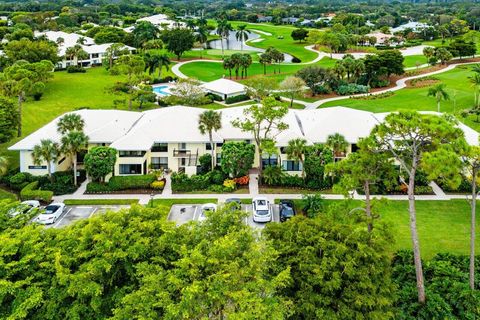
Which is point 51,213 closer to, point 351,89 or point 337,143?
point 337,143

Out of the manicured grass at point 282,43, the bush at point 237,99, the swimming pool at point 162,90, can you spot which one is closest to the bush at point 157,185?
the bush at point 237,99

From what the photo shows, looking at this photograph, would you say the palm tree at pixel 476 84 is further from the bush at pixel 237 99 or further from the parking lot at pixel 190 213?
the parking lot at pixel 190 213

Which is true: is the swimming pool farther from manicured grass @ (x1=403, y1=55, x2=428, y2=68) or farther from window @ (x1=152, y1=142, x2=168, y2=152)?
manicured grass @ (x1=403, y1=55, x2=428, y2=68)

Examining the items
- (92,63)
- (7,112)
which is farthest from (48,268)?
(92,63)

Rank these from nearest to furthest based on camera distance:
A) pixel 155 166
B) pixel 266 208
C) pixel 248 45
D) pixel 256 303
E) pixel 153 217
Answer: pixel 256 303
pixel 153 217
pixel 266 208
pixel 155 166
pixel 248 45

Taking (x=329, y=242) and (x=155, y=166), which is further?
(x=155, y=166)

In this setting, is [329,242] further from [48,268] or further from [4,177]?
[4,177]
